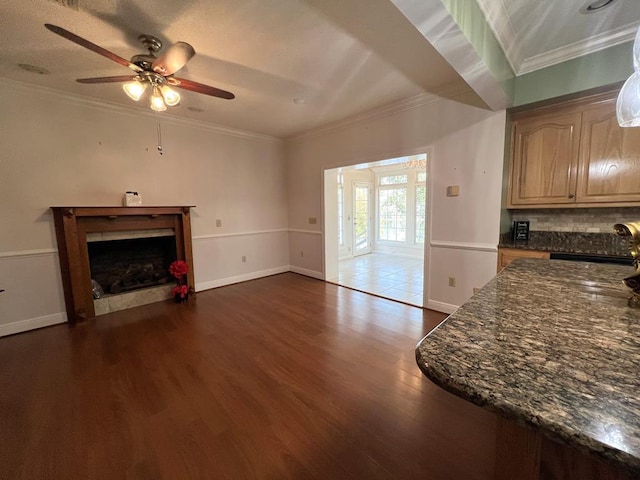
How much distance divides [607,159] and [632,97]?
1682 millimetres

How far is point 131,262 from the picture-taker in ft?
12.5

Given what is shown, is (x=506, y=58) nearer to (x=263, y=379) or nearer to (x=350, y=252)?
(x=263, y=379)

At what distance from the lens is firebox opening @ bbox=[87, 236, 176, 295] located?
11.6ft

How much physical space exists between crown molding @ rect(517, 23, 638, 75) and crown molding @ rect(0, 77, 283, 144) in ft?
12.6

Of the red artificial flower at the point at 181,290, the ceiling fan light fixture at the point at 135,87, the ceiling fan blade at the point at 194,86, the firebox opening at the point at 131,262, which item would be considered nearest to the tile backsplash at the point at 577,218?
the ceiling fan blade at the point at 194,86

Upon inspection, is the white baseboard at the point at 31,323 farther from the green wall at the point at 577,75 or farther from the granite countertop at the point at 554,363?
the green wall at the point at 577,75

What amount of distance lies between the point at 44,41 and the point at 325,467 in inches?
141

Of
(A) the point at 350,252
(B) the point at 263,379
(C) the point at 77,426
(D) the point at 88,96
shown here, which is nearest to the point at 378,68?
(B) the point at 263,379

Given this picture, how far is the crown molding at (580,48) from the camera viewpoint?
2027mm

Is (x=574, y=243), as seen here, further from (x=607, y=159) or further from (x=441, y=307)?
(x=441, y=307)

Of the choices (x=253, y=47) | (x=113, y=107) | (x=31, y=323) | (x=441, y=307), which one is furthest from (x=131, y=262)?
(x=441, y=307)

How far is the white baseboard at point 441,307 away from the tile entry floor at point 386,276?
149mm

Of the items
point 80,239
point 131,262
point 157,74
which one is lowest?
point 131,262

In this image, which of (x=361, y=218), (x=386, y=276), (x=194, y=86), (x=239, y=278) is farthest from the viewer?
(x=361, y=218)
